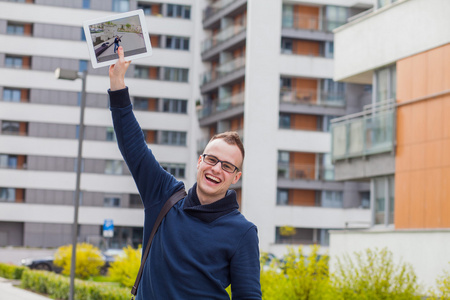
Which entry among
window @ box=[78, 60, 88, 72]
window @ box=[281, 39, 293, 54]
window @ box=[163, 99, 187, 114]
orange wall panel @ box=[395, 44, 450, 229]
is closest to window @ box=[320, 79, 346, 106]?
window @ box=[281, 39, 293, 54]

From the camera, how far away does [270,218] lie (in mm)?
60281

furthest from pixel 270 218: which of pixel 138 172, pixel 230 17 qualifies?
pixel 138 172

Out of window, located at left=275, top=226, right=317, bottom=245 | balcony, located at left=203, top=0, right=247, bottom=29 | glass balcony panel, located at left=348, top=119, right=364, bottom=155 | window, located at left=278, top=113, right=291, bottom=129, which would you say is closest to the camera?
glass balcony panel, located at left=348, top=119, right=364, bottom=155

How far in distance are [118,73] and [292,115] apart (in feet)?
191

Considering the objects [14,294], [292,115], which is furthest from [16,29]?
[14,294]

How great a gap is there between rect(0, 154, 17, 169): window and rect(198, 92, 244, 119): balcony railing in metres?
15.4

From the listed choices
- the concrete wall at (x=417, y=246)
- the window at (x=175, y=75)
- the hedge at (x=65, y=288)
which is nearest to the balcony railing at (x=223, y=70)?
the window at (x=175, y=75)

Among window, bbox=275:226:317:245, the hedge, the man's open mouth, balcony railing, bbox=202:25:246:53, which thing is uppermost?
balcony railing, bbox=202:25:246:53

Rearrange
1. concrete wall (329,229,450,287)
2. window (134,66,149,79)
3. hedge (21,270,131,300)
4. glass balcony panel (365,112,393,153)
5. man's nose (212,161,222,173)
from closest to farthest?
man's nose (212,161,222,173)
concrete wall (329,229,450,287)
hedge (21,270,131,300)
glass balcony panel (365,112,393,153)
window (134,66,149,79)

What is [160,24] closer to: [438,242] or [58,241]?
[58,241]

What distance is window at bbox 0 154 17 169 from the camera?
6875 cm

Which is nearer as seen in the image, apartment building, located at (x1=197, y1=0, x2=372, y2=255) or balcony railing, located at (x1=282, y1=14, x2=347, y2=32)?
apartment building, located at (x1=197, y1=0, x2=372, y2=255)

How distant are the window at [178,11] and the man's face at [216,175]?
70821 mm

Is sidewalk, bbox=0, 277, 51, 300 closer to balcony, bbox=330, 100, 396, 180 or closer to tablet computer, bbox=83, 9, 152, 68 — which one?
balcony, bbox=330, 100, 396, 180
